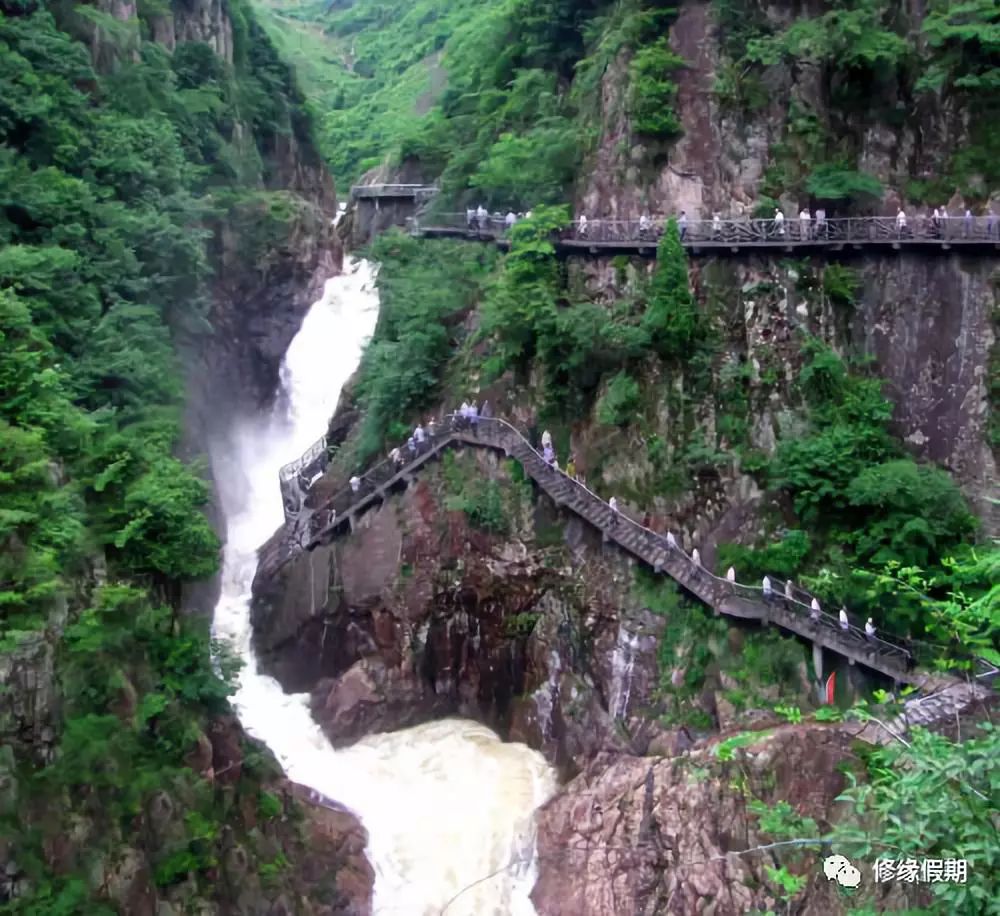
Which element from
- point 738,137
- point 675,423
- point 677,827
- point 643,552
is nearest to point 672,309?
point 675,423

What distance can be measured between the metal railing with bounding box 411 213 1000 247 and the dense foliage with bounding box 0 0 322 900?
446 inches

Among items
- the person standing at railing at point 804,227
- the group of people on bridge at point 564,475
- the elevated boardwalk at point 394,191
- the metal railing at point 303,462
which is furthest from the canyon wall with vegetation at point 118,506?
the person standing at railing at point 804,227

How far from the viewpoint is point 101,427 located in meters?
18.6

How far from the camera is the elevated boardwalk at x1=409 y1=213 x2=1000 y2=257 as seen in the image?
22.5 m

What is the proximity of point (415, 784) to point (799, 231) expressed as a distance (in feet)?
53.1

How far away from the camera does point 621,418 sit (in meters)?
23.8

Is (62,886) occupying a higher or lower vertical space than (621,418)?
lower

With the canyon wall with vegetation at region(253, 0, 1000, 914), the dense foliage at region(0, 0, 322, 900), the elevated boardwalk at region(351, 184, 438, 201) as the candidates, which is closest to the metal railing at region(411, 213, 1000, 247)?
the canyon wall with vegetation at region(253, 0, 1000, 914)

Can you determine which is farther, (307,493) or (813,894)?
(307,493)

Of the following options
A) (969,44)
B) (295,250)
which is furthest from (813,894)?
(295,250)

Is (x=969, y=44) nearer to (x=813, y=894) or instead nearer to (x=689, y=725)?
(x=689, y=725)

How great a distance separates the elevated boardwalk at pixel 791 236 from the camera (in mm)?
22547

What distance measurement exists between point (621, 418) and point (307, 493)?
1009 centimetres

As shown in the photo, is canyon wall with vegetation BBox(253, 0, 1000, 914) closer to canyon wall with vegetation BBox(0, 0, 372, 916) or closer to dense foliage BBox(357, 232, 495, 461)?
dense foliage BBox(357, 232, 495, 461)
